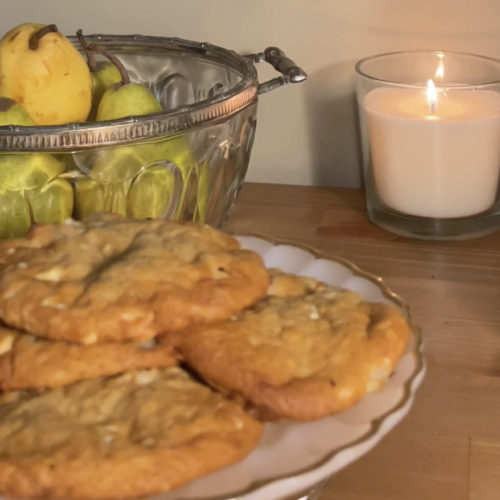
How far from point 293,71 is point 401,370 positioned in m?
0.37

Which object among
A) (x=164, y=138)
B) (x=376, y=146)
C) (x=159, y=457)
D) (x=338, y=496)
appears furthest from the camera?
(x=376, y=146)

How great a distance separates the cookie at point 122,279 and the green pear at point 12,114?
152 millimetres

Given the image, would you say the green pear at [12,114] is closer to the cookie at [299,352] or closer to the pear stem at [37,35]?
the pear stem at [37,35]

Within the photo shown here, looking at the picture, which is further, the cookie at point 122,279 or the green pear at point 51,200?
the green pear at point 51,200

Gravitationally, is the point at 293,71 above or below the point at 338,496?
above

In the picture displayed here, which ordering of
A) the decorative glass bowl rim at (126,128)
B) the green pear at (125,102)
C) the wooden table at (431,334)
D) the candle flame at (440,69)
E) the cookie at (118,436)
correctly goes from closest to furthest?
the cookie at (118,436)
the wooden table at (431,334)
the decorative glass bowl rim at (126,128)
the green pear at (125,102)
the candle flame at (440,69)

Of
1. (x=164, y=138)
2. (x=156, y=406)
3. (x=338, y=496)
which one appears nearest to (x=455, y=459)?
(x=338, y=496)

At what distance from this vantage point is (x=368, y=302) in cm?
58

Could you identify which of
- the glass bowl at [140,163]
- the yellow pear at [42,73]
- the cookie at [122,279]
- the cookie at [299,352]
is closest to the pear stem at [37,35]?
the yellow pear at [42,73]

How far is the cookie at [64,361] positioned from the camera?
0.47m

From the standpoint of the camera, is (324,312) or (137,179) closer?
(324,312)

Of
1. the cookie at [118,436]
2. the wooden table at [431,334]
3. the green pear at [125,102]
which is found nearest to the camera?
the cookie at [118,436]

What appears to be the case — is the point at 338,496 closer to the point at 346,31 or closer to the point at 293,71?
the point at 293,71

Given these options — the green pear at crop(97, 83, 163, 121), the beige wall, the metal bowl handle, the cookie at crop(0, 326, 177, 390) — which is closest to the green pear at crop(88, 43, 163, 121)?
the green pear at crop(97, 83, 163, 121)
